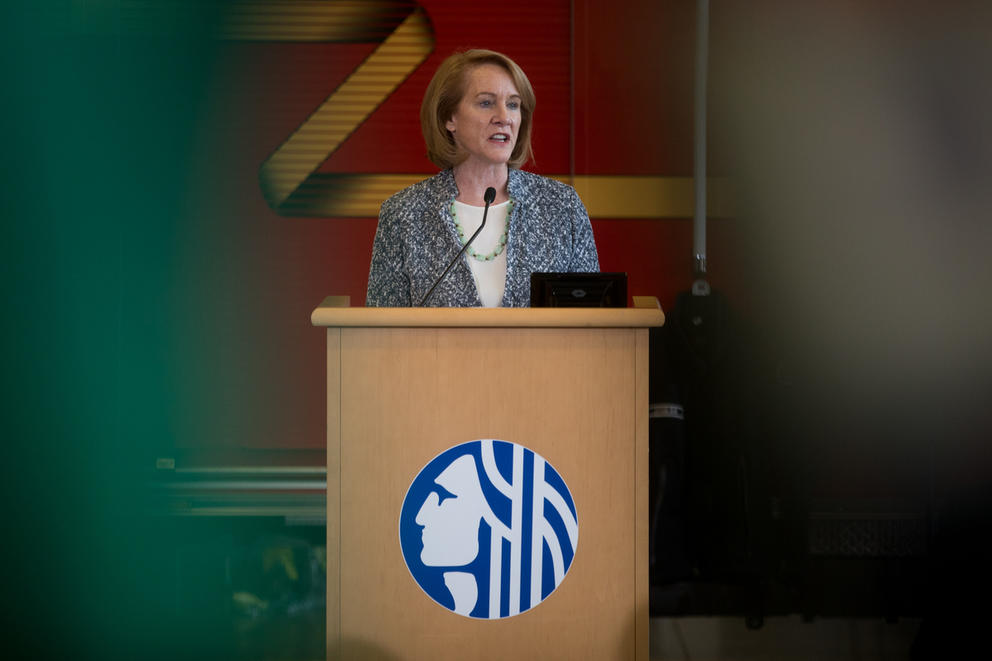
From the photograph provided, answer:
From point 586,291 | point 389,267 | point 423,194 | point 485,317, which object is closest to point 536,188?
point 423,194

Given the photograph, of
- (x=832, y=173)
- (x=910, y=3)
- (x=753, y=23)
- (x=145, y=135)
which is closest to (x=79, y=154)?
(x=145, y=135)

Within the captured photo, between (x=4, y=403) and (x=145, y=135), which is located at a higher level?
(x=145, y=135)

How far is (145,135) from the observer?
3.70 meters

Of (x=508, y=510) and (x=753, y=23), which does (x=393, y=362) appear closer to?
(x=508, y=510)

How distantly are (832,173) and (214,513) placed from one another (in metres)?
2.47

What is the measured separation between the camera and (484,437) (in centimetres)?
163

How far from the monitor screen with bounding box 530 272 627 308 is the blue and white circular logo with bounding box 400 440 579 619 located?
0.96 ft

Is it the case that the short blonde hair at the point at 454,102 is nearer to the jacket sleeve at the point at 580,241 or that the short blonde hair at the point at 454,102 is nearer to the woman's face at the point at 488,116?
the woman's face at the point at 488,116

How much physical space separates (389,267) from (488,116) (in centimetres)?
43

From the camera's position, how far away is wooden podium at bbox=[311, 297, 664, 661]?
1.62 meters

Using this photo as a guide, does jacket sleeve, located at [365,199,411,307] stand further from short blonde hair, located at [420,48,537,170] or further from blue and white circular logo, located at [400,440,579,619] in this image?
blue and white circular logo, located at [400,440,579,619]

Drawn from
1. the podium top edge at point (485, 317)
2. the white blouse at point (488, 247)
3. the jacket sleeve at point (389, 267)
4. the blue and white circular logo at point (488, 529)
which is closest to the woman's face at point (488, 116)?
the white blouse at point (488, 247)

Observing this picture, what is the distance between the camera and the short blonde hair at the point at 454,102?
2.47m

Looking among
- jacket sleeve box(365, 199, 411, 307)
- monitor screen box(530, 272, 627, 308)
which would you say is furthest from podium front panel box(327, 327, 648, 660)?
jacket sleeve box(365, 199, 411, 307)
